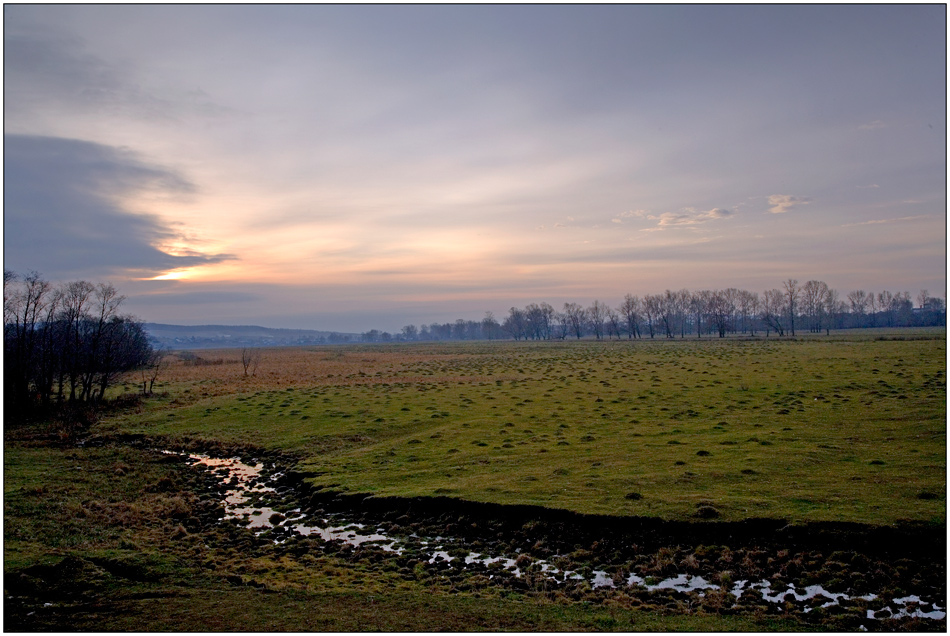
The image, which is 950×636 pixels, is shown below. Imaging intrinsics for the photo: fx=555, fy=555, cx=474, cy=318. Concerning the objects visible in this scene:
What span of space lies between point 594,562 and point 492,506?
14.1 ft

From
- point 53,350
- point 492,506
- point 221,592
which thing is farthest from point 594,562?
point 53,350

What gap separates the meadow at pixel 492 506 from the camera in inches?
434

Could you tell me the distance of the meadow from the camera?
1102 centimetres

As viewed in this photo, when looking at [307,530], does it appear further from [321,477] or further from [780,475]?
[780,475]

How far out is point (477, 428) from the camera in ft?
96.0

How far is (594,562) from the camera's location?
13.7 metres

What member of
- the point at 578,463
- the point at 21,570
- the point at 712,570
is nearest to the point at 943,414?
the point at 578,463

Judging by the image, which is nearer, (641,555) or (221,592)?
(221,592)

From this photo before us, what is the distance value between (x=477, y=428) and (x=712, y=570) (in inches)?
682

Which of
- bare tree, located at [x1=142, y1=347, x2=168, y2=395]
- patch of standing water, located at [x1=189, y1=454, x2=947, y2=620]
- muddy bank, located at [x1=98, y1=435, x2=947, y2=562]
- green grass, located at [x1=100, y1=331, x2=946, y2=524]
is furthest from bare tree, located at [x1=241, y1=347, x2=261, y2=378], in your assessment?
muddy bank, located at [x1=98, y1=435, x2=947, y2=562]

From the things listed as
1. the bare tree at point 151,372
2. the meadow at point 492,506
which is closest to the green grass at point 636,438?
the meadow at point 492,506

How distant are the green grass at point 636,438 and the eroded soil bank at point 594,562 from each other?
2.66ft

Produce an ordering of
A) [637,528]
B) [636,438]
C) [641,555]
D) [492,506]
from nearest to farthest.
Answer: [641,555]
[637,528]
[492,506]
[636,438]

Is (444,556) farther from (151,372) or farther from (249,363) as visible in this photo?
(151,372)
